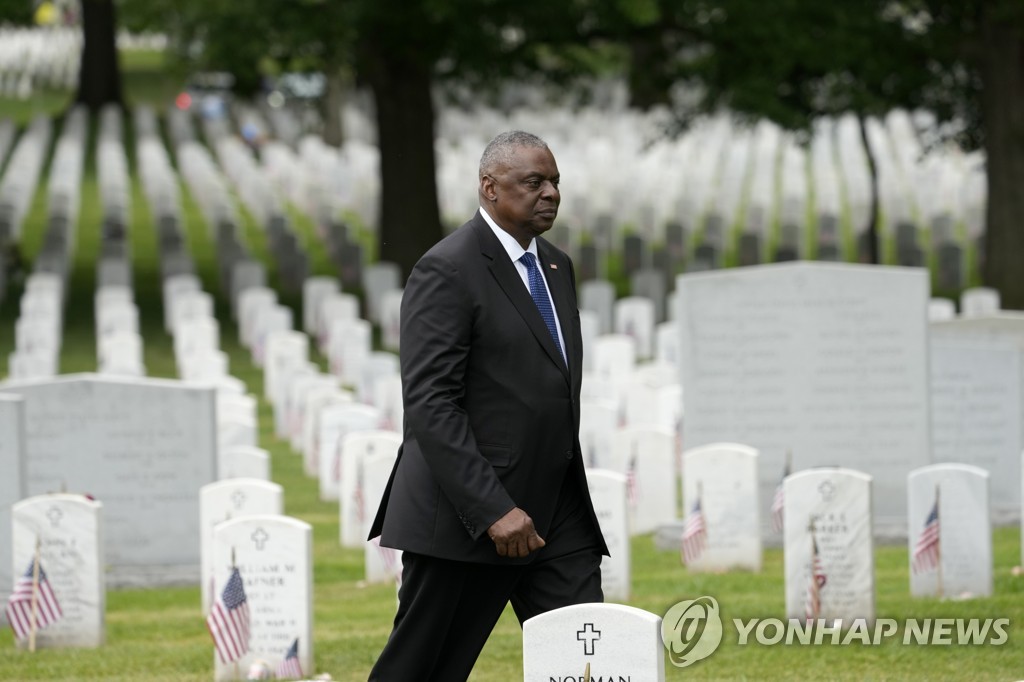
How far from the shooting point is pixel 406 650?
17.6ft

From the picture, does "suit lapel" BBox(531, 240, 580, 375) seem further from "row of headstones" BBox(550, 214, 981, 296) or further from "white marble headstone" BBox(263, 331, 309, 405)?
"row of headstones" BBox(550, 214, 981, 296)

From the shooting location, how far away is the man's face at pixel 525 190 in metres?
5.23

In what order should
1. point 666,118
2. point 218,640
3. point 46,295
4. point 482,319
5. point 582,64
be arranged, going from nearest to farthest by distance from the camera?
point 482,319 → point 218,640 → point 46,295 → point 582,64 → point 666,118

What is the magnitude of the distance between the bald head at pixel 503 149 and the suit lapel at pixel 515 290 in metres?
0.18

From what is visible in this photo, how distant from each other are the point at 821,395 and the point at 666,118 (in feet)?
94.2

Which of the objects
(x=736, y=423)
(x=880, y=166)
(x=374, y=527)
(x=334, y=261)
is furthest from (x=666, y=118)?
(x=374, y=527)

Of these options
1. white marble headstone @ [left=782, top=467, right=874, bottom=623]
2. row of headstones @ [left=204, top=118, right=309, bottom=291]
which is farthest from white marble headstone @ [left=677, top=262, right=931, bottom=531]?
row of headstones @ [left=204, top=118, right=309, bottom=291]

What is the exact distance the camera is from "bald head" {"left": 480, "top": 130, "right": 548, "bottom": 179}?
523 centimetres

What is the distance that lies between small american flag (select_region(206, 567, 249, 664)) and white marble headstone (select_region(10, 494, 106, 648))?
1.01m

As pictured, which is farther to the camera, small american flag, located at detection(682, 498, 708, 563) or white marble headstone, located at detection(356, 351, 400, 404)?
white marble headstone, located at detection(356, 351, 400, 404)

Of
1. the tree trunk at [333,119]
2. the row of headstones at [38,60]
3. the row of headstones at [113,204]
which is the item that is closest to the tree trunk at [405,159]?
the row of headstones at [113,204]

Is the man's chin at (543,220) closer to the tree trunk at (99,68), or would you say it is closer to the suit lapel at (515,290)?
the suit lapel at (515,290)

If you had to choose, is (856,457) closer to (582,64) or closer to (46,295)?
(46,295)

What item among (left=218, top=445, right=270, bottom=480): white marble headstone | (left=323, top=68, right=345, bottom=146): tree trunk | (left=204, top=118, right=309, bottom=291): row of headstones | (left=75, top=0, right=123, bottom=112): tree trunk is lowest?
(left=218, top=445, right=270, bottom=480): white marble headstone
